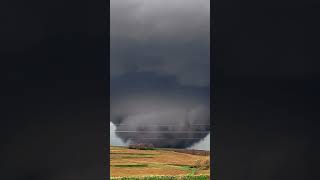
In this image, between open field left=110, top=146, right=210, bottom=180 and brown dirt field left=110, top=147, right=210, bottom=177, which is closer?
open field left=110, top=146, right=210, bottom=180

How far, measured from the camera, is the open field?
1041 centimetres

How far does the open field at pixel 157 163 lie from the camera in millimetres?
10406

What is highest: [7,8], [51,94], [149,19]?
[149,19]

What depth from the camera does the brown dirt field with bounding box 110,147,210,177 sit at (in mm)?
10523

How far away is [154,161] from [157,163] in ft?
0.36

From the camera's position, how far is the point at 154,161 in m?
10.8

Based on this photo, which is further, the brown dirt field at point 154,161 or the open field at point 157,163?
the brown dirt field at point 154,161

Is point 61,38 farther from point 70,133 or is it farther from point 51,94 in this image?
point 70,133

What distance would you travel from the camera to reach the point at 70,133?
3.76 meters
